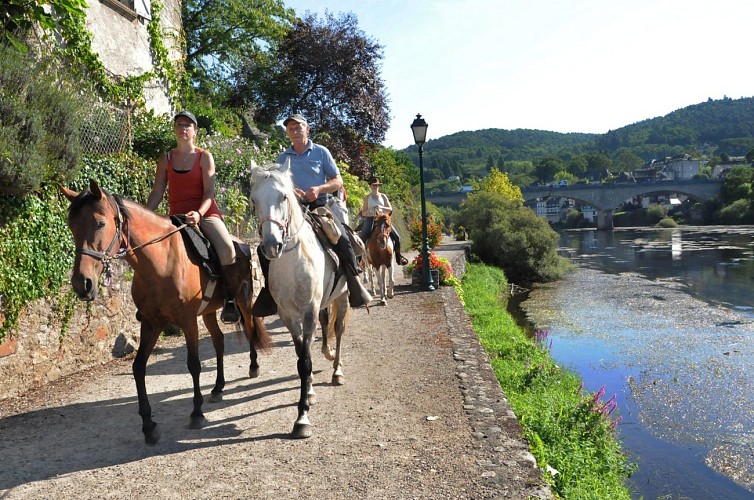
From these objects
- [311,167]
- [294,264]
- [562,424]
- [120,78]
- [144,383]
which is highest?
[120,78]

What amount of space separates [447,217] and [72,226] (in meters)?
65.2

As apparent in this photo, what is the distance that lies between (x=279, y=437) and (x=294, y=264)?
140 centimetres

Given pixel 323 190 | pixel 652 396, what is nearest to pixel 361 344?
pixel 323 190

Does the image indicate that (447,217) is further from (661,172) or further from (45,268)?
(661,172)

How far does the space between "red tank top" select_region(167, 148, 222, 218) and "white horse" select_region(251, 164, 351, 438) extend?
2.75 ft

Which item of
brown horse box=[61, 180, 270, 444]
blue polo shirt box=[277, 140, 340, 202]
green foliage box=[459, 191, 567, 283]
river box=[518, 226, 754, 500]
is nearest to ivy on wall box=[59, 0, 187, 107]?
blue polo shirt box=[277, 140, 340, 202]

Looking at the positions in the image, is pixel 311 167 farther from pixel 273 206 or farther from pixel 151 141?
pixel 151 141

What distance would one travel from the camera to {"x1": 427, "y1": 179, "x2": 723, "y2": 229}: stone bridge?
263ft

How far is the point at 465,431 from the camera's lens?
4777mm

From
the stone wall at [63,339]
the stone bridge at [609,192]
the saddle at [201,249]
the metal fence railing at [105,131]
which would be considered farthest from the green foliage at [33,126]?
the stone bridge at [609,192]

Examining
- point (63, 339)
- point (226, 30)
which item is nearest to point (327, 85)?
point (226, 30)

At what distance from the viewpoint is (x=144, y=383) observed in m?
4.73

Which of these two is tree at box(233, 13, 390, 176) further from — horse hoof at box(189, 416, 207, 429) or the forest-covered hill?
the forest-covered hill

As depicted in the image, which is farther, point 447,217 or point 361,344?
point 447,217
